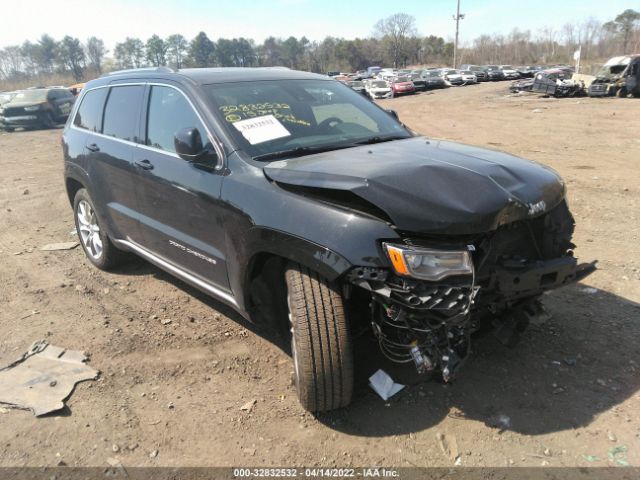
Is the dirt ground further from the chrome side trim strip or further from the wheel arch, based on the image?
the wheel arch

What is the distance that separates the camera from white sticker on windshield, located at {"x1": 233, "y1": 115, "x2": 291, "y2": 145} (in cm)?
314

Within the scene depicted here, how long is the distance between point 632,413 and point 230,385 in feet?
7.71

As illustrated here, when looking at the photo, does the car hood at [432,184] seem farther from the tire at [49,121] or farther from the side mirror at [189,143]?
the tire at [49,121]

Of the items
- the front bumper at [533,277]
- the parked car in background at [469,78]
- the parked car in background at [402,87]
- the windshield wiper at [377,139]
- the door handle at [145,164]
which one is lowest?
the parked car in background at [469,78]

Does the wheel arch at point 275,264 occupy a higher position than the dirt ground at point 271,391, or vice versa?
the wheel arch at point 275,264

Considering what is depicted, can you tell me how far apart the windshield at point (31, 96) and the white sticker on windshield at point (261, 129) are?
20.5 meters

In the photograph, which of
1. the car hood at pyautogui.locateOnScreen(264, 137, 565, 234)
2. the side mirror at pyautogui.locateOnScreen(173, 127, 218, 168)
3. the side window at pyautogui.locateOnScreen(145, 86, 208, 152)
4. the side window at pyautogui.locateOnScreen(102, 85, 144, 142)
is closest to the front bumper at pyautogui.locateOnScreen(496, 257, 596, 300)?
the car hood at pyautogui.locateOnScreen(264, 137, 565, 234)

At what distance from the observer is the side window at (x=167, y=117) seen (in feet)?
11.0

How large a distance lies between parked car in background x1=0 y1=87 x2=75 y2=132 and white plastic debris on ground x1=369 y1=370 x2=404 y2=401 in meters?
20.9

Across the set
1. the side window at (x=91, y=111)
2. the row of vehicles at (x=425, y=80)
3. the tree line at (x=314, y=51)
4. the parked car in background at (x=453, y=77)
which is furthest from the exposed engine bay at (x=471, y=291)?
the tree line at (x=314, y=51)

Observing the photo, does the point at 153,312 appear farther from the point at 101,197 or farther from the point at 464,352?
the point at 464,352

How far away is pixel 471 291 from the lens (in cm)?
235

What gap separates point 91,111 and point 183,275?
87.3 inches

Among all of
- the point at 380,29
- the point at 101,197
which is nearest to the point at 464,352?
the point at 101,197
